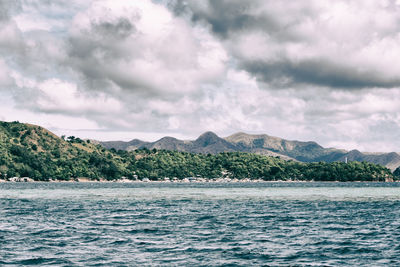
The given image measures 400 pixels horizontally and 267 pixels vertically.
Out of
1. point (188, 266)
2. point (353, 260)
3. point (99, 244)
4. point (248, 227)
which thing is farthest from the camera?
point (248, 227)

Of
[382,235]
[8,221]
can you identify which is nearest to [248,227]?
[382,235]

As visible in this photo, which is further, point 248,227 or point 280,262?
point 248,227

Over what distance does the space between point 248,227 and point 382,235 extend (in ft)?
47.5

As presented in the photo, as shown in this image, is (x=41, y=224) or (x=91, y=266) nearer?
(x=91, y=266)

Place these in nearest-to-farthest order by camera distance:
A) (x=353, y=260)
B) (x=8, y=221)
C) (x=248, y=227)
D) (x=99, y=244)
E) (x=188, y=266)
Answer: (x=188, y=266) < (x=353, y=260) < (x=99, y=244) < (x=248, y=227) < (x=8, y=221)

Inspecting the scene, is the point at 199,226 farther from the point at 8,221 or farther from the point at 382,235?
the point at 8,221

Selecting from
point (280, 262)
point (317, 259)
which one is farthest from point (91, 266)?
point (317, 259)

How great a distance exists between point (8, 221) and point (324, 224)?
40.5 m

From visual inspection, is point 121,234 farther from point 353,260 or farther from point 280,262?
point 353,260

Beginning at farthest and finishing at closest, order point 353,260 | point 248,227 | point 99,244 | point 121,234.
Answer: point 248,227
point 121,234
point 99,244
point 353,260

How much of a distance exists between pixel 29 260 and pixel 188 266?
11589 millimetres

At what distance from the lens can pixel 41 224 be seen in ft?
179

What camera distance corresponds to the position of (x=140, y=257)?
110 ft

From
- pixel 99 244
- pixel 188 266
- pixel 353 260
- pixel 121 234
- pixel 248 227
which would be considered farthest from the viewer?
pixel 248 227
